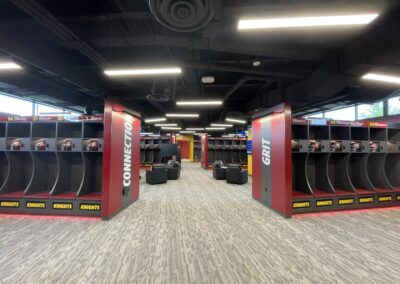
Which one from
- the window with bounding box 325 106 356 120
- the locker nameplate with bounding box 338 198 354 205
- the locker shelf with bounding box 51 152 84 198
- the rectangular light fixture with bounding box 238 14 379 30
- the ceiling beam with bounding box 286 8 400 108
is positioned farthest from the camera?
the window with bounding box 325 106 356 120

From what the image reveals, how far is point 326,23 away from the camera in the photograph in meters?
2.13

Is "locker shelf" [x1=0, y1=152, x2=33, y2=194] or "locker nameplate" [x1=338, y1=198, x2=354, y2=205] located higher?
"locker shelf" [x1=0, y1=152, x2=33, y2=194]

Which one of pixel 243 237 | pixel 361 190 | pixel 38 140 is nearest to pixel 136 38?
pixel 38 140

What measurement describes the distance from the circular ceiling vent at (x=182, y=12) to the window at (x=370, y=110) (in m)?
9.74

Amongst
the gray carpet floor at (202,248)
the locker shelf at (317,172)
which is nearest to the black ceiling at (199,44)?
the locker shelf at (317,172)

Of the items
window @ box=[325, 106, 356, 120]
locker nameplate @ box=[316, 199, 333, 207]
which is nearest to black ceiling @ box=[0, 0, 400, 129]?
locker nameplate @ box=[316, 199, 333, 207]

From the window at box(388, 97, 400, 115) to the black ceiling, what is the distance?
10.2 feet

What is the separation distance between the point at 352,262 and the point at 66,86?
807 cm

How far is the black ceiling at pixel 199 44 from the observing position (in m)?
2.38

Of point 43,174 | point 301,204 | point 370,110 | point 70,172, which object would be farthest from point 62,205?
point 370,110

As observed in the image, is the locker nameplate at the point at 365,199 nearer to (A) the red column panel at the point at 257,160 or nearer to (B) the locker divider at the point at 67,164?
(A) the red column panel at the point at 257,160

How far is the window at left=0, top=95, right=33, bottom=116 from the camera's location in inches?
296

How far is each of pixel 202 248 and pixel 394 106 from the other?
967 centimetres

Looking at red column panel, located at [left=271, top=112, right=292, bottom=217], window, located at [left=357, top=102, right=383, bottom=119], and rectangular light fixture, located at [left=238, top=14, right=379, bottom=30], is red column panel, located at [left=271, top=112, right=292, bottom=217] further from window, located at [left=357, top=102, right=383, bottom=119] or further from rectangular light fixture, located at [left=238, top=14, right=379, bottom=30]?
window, located at [left=357, top=102, right=383, bottom=119]
